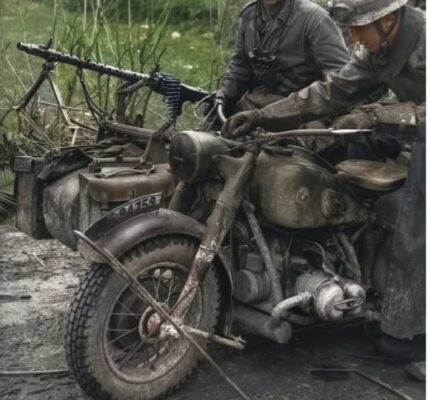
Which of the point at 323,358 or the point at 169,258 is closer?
the point at 169,258

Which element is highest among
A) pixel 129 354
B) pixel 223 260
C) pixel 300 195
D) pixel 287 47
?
pixel 287 47

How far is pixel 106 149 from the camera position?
4.55 metres

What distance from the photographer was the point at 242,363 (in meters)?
3.75

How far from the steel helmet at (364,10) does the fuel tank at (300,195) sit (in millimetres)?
712

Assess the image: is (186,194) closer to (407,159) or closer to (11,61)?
(407,159)

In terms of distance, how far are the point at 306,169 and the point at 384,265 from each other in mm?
642

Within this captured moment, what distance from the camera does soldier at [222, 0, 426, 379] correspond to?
3186 mm

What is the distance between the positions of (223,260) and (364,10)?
4.27ft

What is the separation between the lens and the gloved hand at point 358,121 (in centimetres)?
338

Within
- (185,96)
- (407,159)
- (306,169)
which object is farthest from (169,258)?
(185,96)

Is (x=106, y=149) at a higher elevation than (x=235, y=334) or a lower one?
higher

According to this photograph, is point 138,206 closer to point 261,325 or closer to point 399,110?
point 261,325

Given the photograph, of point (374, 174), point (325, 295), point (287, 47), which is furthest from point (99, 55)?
point (325, 295)

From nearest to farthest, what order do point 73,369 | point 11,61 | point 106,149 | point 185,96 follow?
point 73,369
point 106,149
point 185,96
point 11,61
